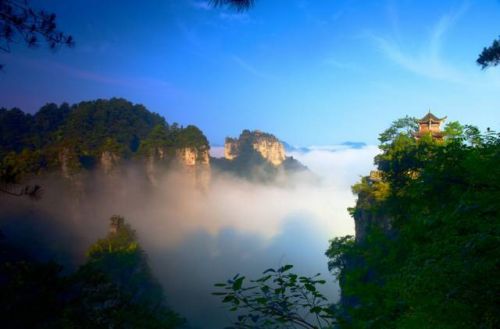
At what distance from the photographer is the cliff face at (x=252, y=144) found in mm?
135625

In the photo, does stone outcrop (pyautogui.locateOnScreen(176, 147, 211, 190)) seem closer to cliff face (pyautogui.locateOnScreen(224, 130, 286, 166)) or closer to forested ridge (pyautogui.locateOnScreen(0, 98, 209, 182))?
forested ridge (pyautogui.locateOnScreen(0, 98, 209, 182))

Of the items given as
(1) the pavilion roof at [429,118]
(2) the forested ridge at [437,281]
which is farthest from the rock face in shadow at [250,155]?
(2) the forested ridge at [437,281]

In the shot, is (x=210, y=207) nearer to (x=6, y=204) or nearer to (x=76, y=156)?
(x=76, y=156)

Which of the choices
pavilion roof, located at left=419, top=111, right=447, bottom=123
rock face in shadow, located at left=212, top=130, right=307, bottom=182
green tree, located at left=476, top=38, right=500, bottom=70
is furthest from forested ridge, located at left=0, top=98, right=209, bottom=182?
green tree, located at left=476, top=38, right=500, bottom=70

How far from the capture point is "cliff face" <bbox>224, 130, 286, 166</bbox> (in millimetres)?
135625

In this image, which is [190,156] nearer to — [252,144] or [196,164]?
[196,164]

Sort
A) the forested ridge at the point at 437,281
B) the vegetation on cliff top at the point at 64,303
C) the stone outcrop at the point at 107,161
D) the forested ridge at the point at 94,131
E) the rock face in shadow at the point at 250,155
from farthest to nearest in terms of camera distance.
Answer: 1. the rock face in shadow at the point at 250,155
2. the forested ridge at the point at 94,131
3. the stone outcrop at the point at 107,161
4. the vegetation on cliff top at the point at 64,303
5. the forested ridge at the point at 437,281

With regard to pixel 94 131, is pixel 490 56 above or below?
below

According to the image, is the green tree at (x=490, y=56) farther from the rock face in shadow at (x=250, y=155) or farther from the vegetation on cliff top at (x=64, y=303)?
the rock face in shadow at (x=250, y=155)

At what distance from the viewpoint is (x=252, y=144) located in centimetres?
13612

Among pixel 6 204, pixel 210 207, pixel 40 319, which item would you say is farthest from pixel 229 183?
pixel 40 319

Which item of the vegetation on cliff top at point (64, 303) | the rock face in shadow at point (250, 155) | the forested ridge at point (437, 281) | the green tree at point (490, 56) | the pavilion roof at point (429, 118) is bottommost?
the vegetation on cliff top at point (64, 303)

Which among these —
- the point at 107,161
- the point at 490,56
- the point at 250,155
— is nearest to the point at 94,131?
the point at 107,161

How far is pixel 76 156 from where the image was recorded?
62.9 metres
